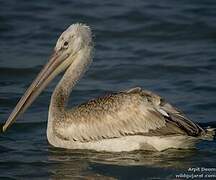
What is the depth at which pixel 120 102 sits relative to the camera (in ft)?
28.8

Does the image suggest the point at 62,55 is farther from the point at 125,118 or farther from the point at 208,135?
the point at 208,135

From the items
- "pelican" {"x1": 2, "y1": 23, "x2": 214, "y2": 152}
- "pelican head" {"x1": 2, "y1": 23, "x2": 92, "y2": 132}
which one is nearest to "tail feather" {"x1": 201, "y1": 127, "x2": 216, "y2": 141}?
"pelican" {"x1": 2, "y1": 23, "x2": 214, "y2": 152}

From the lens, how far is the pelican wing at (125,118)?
8.56m

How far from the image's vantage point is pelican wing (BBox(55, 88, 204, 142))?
8562mm

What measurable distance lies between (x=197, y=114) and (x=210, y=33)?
162 inches

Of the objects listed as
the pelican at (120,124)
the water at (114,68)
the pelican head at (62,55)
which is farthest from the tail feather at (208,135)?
the pelican head at (62,55)

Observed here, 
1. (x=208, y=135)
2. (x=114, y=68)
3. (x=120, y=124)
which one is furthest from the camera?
(x=114, y=68)

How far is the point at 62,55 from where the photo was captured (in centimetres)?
→ 945

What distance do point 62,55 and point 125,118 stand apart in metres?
1.21

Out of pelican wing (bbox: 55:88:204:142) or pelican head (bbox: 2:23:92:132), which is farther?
pelican head (bbox: 2:23:92:132)

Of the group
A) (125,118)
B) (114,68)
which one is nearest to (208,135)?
(125,118)

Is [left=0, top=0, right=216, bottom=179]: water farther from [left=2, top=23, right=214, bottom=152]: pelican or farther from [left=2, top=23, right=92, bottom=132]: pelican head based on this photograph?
[left=2, top=23, right=92, bottom=132]: pelican head

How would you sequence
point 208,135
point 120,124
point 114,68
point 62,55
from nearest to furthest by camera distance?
point 208,135 → point 120,124 → point 62,55 → point 114,68

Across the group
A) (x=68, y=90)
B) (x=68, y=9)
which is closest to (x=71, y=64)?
(x=68, y=90)
